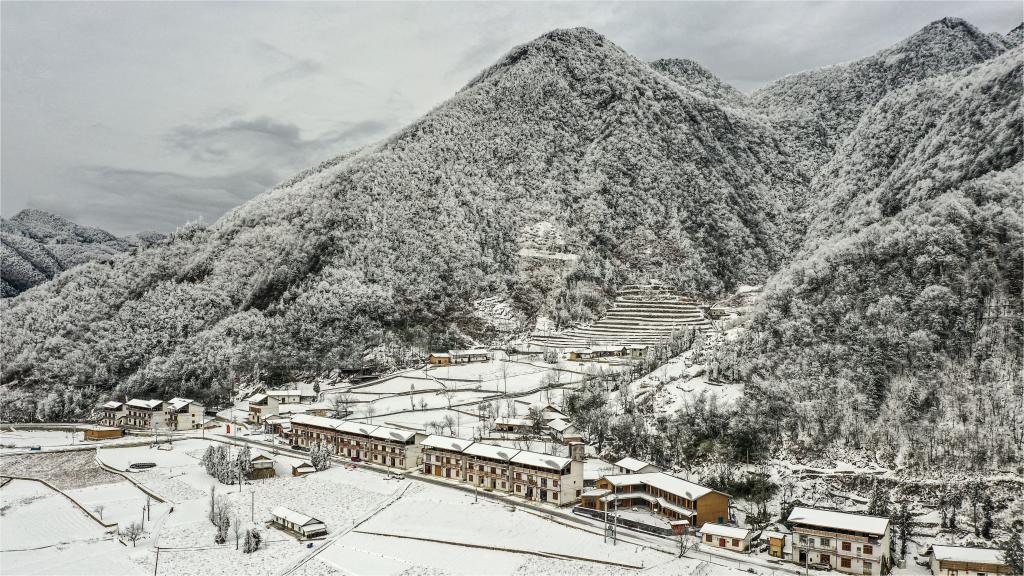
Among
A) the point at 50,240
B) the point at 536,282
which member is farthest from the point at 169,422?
the point at 50,240

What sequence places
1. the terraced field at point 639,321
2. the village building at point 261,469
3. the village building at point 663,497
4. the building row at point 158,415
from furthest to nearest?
the terraced field at point 639,321
the building row at point 158,415
the village building at point 261,469
the village building at point 663,497

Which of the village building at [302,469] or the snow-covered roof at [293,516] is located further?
the village building at [302,469]

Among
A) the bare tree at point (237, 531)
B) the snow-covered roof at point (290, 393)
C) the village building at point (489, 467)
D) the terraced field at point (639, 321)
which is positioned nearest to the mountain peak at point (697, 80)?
the terraced field at point (639, 321)

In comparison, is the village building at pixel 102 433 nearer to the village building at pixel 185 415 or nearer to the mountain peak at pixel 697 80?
the village building at pixel 185 415

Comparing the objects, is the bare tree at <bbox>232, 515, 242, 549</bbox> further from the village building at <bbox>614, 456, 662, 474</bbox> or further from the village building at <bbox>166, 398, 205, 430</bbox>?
the village building at <bbox>166, 398, 205, 430</bbox>

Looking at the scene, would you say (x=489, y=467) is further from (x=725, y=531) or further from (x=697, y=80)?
(x=697, y=80)

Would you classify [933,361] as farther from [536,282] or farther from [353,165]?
[353,165]
